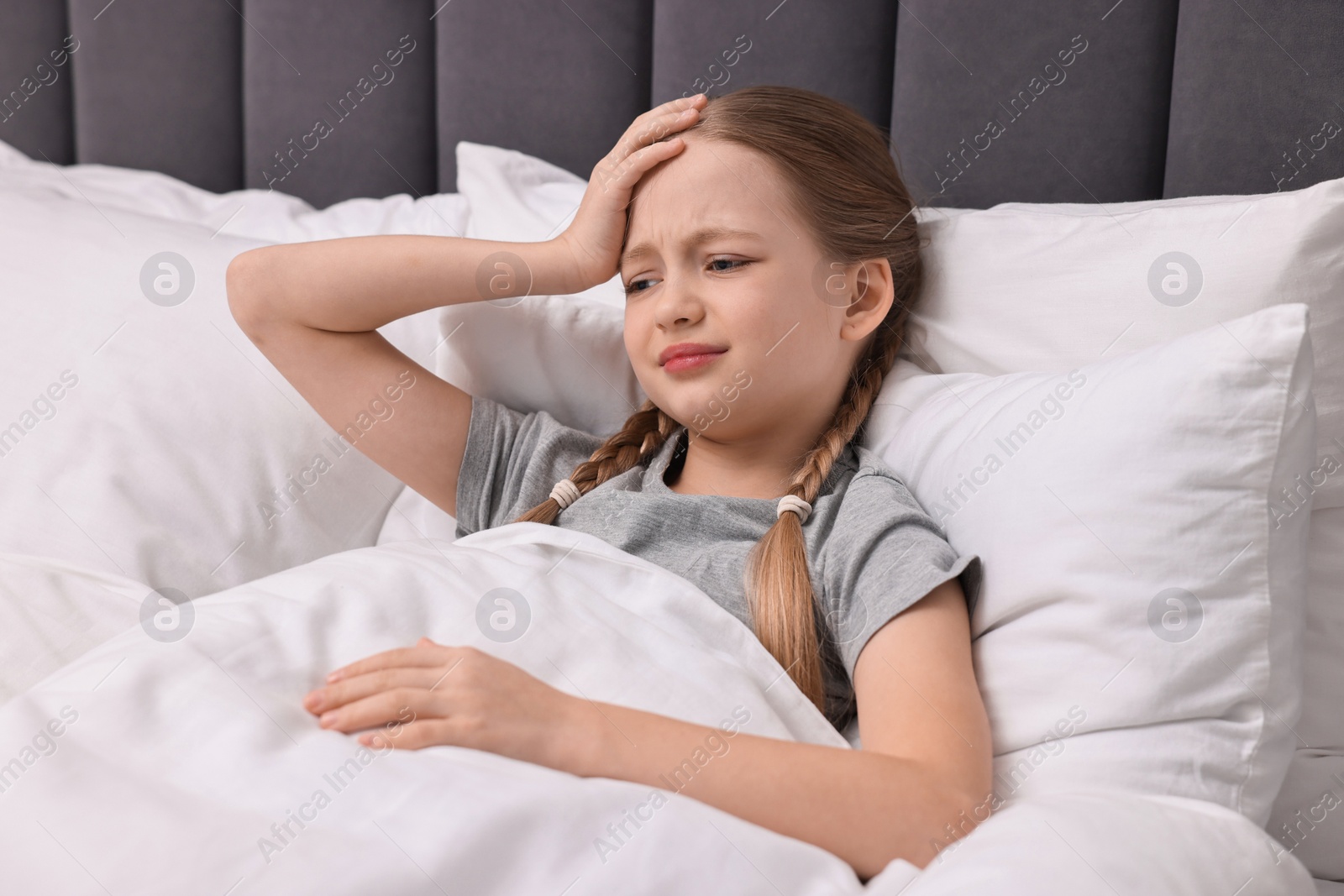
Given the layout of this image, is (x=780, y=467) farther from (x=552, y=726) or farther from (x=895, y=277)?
(x=552, y=726)

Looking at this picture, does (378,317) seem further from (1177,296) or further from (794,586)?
(1177,296)

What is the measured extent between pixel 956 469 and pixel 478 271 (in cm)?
52

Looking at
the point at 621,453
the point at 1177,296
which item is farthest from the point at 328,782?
the point at 1177,296

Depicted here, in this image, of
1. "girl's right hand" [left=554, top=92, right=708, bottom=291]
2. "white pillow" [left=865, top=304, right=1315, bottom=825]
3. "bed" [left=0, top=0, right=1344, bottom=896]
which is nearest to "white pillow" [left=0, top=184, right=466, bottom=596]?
"bed" [left=0, top=0, right=1344, bottom=896]

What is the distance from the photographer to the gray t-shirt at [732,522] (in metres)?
0.76

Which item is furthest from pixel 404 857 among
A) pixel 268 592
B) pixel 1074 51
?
pixel 1074 51

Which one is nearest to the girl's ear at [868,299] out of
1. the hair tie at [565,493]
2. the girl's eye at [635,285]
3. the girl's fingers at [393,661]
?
the girl's eye at [635,285]

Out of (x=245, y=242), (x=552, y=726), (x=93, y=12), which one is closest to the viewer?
(x=552, y=726)

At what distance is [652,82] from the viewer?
132 centimetres

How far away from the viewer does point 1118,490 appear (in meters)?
0.69

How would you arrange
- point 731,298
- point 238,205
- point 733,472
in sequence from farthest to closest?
point 238,205 → point 733,472 → point 731,298

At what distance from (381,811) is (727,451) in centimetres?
54

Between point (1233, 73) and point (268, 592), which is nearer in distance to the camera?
point (268, 592)

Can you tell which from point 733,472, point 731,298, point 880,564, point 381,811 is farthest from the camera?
point 733,472
